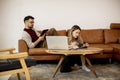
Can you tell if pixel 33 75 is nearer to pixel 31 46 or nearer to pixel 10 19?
pixel 31 46

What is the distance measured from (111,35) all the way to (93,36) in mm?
446

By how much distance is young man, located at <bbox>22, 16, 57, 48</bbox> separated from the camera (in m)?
4.41

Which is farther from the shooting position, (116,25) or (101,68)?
(116,25)

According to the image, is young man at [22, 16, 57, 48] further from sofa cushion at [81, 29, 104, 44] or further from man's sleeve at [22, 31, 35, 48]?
sofa cushion at [81, 29, 104, 44]

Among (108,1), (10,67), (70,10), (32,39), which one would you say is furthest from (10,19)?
(10,67)

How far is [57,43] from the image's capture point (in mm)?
3543

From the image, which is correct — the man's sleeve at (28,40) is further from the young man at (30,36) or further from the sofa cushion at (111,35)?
the sofa cushion at (111,35)

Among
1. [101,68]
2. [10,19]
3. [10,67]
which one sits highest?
[10,19]

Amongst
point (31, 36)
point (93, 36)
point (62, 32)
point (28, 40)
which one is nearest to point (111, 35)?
Result: point (93, 36)

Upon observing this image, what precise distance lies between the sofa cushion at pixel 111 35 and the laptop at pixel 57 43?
6.45 feet

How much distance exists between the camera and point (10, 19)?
5430mm

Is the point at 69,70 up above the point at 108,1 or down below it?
below

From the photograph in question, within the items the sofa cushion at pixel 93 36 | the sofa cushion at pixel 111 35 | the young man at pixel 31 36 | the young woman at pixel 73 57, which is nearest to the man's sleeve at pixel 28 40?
the young man at pixel 31 36

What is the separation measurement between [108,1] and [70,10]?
40.4 inches
